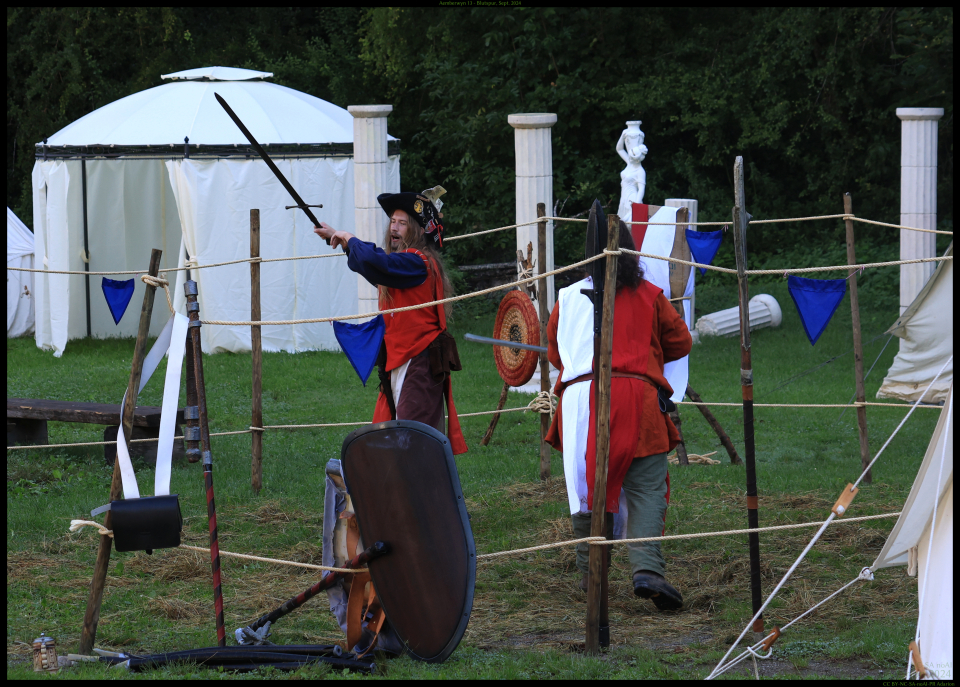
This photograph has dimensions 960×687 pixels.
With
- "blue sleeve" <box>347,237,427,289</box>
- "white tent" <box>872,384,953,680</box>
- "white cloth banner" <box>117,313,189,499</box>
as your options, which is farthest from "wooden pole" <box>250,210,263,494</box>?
"white tent" <box>872,384,953,680</box>

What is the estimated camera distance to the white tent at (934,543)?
322 centimetres

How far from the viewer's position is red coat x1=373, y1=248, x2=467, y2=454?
15.9 ft

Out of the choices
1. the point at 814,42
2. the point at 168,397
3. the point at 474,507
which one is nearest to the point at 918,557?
the point at 168,397

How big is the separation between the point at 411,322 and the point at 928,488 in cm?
239

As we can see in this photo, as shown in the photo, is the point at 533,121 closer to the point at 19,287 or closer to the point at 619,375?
the point at 619,375

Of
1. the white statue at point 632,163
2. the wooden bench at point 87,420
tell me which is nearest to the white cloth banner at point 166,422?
the wooden bench at point 87,420

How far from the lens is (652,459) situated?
14.4 feet

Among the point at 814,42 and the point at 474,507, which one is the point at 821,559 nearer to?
the point at 474,507

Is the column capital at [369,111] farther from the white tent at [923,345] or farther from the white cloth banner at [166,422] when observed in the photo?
the white cloth banner at [166,422]

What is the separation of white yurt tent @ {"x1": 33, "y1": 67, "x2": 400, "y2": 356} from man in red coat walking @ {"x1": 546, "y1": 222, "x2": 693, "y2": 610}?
723 centimetres

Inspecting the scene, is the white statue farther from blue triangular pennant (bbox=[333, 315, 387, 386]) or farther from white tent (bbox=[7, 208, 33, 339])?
white tent (bbox=[7, 208, 33, 339])

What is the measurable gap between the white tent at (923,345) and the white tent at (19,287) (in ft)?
32.4

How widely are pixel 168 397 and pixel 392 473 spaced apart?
2.83 feet

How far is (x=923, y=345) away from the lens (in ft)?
28.1
